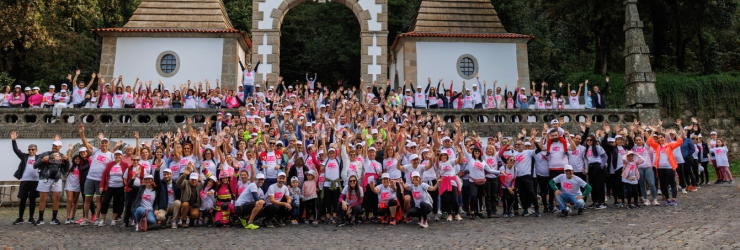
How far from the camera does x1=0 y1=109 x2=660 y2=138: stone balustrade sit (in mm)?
16375

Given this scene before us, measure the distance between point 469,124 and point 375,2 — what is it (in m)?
9.67

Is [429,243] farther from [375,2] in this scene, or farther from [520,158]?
[375,2]

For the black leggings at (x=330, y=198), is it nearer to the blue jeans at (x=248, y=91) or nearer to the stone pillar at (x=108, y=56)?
the blue jeans at (x=248, y=91)

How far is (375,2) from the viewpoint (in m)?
24.6

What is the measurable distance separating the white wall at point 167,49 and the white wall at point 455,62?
28.3 feet

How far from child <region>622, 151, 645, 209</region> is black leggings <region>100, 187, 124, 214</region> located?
392 inches

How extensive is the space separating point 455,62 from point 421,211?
14914mm

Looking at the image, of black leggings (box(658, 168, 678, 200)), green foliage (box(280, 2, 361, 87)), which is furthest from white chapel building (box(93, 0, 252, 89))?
black leggings (box(658, 168, 678, 200))

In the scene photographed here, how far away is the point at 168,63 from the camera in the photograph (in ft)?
77.2

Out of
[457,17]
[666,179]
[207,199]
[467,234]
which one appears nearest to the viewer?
[467,234]

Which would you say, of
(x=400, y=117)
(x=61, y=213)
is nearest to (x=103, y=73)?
(x=61, y=213)

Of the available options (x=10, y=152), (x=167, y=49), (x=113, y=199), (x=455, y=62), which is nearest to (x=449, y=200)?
(x=113, y=199)

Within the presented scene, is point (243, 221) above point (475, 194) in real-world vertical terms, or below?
below

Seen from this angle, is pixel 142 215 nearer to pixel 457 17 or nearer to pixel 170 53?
pixel 170 53
